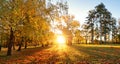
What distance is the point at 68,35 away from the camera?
80125mm

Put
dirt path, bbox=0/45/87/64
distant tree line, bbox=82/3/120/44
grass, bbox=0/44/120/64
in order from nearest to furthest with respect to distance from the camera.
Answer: grass, bbox=0/44/120/64
dirt path, bbox=0/45/87/64
distant tree line, bbox=82/3/120/44

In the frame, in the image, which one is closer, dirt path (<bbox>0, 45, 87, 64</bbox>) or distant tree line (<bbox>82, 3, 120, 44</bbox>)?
dirt path (<bbox>0, 45, 87, 64</bbox>)

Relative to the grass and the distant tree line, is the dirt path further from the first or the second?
the distant tree line

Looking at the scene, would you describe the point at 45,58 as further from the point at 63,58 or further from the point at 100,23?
the point at 100,23

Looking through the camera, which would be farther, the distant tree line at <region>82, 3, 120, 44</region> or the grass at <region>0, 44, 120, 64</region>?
the distant tree line at <region>82, 3, 120, 44</region>

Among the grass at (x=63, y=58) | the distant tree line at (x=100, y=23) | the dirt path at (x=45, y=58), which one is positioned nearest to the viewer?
the grass at (x=63, y=58)

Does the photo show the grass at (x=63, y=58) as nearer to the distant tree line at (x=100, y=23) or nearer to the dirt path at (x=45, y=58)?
the dirt path at (x=45, y=58)

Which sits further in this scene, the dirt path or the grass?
the dirt path

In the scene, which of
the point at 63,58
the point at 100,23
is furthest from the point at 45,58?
the point at 100,23

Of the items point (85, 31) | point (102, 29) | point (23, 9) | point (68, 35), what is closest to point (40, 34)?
point (23, 9)

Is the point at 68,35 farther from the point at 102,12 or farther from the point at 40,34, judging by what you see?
the point at 40,34

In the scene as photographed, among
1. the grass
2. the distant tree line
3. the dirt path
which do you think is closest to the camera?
the grass

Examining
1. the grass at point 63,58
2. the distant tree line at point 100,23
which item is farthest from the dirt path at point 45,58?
the distant tree line at point 100,23

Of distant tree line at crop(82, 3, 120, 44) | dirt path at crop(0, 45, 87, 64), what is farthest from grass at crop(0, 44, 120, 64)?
distant tree line at crop(82, 3, 120, 44)
